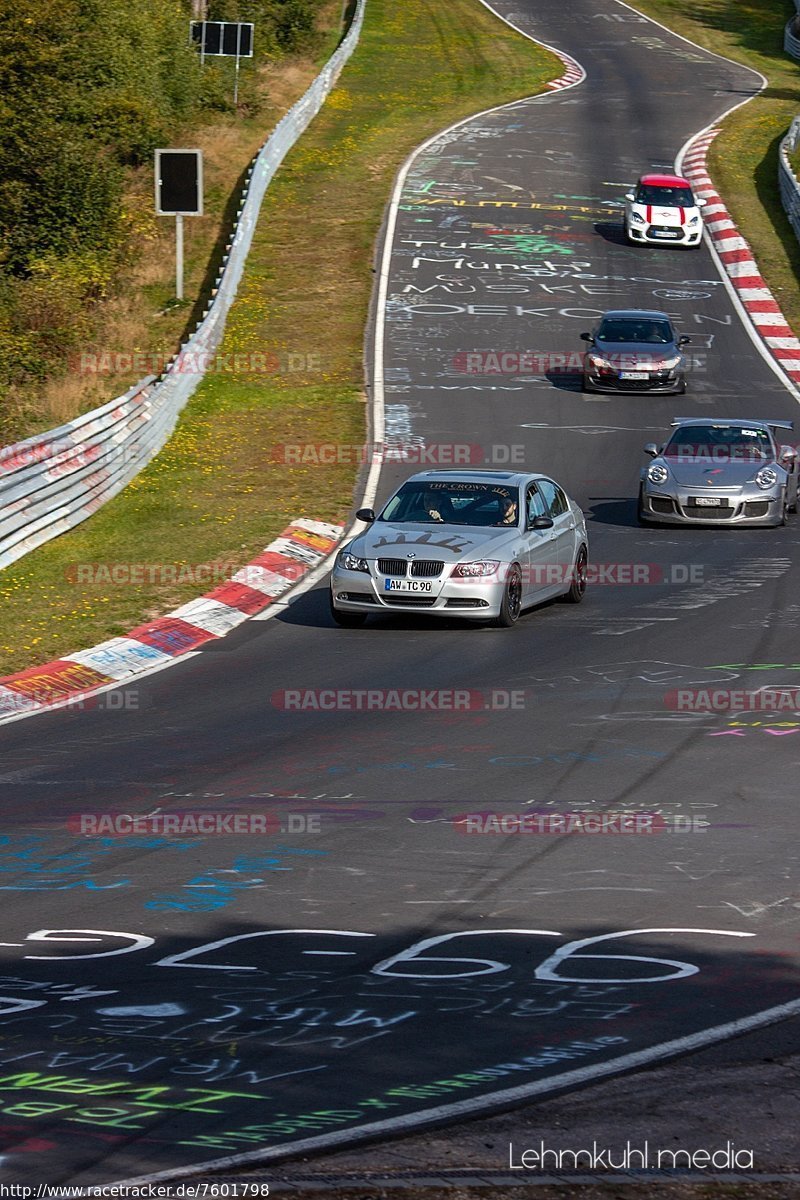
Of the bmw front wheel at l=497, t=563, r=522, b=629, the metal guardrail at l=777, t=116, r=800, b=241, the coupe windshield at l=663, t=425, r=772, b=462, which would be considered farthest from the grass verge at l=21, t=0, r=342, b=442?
the metal guardrail at l=777, t=116, r=800, b=241

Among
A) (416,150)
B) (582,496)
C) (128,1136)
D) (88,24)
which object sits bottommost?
(582,496)

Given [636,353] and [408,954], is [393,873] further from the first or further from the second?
[636,353]

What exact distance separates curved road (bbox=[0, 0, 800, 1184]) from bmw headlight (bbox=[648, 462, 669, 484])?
2.24ft

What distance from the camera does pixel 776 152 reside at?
51312mm

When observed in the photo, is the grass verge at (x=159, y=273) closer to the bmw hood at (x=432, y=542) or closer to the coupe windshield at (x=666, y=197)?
the bmw hood at (x=432, y=542)

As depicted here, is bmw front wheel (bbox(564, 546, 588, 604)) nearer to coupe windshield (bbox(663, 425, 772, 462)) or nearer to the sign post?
coupe windshield (bbox(663, 425, 772, 462))

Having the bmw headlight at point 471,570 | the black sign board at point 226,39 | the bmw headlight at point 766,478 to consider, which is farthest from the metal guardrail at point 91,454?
the black sign board at point 226,39

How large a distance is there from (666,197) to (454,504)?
1042 inches

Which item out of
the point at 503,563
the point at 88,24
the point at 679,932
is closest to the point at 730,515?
the point at 503,563

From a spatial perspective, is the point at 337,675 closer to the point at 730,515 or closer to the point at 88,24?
the point at 730,515

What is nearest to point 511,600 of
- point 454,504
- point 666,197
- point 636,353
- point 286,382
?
point 454,504

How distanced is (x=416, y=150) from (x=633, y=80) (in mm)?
16424

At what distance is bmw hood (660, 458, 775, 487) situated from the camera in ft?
72.5

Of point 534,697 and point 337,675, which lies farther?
point 337,675
